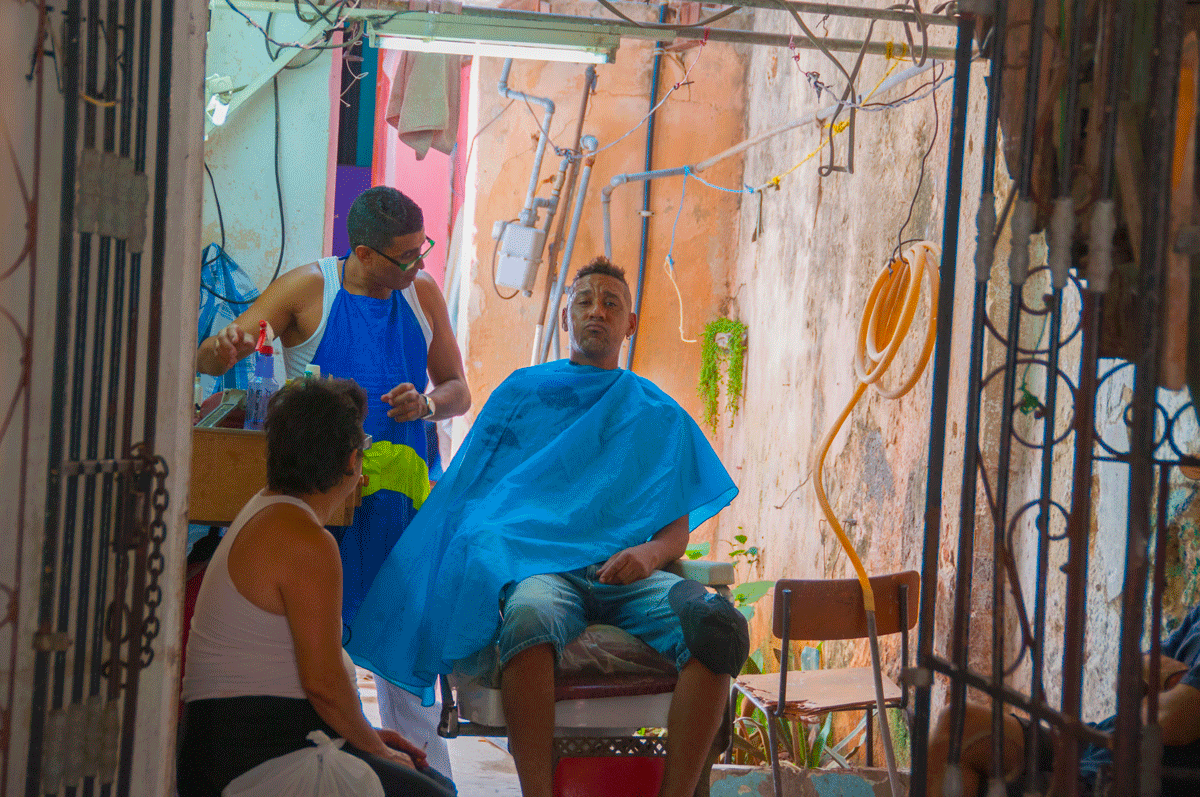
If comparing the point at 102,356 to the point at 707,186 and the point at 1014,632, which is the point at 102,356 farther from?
the point at 707,186

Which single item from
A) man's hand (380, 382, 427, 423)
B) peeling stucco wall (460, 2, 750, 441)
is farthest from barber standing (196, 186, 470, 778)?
peeling stucco wall (460, 2, 750, 441)

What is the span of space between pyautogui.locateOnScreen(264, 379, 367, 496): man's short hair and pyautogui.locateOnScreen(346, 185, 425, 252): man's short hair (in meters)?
0.97

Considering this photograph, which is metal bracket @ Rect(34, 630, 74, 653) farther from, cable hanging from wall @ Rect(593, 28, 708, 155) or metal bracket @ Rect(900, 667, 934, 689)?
cable hanging from wall @ Rect(593, 28, 708, 155)

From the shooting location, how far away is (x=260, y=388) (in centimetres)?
282

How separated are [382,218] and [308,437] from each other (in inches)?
43.4

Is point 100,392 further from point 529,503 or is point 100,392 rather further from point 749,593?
point 749,593

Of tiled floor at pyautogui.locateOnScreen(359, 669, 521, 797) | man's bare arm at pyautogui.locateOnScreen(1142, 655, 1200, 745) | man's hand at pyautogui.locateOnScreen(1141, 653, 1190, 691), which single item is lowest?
tiled floor at pyautogui.locateOnScreen(359, 669, 521, 797)

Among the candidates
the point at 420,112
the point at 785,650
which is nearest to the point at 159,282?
the point at 785,650

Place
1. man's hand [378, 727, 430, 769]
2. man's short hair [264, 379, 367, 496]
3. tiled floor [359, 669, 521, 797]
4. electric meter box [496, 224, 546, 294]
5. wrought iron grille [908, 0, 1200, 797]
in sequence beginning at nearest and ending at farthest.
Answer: wrought iron grille [908, 0, 1200, 797] < man's short hair [264, 379, 367, 496] < man's hand [378, 727, 430, 769] < tiled floor [359, 669, 521, 797] < electric meter box [496, 224, 546, 294]

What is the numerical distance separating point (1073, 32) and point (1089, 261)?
1.10ft

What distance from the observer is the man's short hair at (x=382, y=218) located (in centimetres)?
299

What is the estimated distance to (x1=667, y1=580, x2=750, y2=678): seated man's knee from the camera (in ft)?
7.89

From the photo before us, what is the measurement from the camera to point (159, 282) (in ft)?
5.42

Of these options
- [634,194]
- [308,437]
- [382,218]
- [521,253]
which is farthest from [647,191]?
[308,437]
